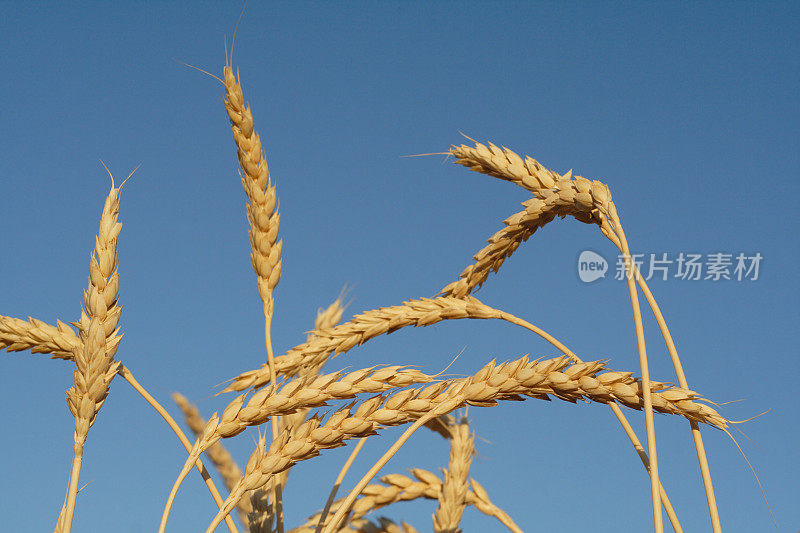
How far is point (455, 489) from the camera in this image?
8.87ft

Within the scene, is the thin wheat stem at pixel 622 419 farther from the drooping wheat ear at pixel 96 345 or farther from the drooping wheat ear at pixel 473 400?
the drooping wheat ear at pixel 96 345

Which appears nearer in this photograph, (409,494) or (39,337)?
(39,337)

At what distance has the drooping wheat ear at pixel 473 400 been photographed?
149cm

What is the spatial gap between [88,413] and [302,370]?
83cm

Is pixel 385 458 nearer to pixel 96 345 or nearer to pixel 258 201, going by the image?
pixel 96 345

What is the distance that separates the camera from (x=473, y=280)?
259 centimetres

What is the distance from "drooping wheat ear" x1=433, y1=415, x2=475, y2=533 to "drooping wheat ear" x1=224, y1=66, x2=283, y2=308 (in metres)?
1.17

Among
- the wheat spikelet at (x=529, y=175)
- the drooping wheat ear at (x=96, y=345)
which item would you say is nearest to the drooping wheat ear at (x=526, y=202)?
the wheat spikelet at (x=529, y=175)

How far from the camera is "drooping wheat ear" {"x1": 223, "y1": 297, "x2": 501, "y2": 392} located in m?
2.30

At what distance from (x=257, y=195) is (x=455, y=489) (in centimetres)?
147

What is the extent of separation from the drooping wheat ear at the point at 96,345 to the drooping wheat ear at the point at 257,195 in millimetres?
509

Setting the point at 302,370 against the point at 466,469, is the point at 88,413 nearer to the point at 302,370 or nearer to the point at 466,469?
the point at 302,370

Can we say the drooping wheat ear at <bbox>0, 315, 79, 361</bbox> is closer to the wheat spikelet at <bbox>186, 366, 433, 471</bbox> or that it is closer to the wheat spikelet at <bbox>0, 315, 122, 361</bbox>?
the wheat spikelet at <bbox>0, 315, 122, 361</bbox>

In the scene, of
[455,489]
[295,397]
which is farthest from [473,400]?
[455,489]
